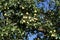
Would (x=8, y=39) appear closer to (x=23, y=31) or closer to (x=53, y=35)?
(x=23, y=31)

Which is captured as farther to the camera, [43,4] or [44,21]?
[43,4]

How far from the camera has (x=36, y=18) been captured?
36.2 ft

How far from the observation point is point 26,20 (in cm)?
1079

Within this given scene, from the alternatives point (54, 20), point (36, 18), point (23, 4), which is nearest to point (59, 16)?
point (54, 20)

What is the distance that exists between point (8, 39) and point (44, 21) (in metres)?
2.15

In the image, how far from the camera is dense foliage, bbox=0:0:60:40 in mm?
10766

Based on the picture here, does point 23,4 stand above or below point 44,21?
above

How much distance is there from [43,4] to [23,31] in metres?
2.04

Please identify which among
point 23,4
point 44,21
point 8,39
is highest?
point 23,4

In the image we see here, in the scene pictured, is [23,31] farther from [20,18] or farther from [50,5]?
[50,5]

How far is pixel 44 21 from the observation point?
1126cm

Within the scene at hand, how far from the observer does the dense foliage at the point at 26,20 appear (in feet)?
35.3

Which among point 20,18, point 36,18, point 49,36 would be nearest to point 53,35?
point 49,36

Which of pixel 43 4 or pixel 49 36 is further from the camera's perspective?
pixel 43 4
